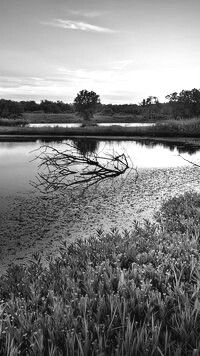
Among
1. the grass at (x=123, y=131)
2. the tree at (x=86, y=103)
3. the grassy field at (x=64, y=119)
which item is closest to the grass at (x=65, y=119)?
the grassy field at (x=64, y=119)

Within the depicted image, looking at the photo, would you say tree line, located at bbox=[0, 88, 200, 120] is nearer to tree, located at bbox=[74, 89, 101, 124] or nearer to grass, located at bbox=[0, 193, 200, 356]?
tree, located at bbox=[74, 89, 101, 124]

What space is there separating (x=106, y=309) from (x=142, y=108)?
161142 millimetres

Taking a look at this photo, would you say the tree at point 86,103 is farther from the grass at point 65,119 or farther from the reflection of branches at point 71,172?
the reflection of branches at point 71,172

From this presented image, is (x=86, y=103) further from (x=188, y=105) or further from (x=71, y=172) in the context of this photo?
(x=71, y=172)

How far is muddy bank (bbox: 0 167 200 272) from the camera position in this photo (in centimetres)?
1061

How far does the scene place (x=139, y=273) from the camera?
602cm

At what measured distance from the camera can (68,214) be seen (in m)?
14.1

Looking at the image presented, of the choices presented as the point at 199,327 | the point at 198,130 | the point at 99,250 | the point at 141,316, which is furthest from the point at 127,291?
the point at 198,130

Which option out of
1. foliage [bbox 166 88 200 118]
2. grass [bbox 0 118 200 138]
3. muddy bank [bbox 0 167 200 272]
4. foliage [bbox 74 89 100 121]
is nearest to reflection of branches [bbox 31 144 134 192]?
muddy bank [bbox 0 167 200 272]

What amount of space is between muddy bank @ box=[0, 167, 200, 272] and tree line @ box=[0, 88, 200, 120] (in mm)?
73534

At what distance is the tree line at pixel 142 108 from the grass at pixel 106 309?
85560 mm

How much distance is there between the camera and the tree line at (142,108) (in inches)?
3782

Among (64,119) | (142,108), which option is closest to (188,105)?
(64,119)

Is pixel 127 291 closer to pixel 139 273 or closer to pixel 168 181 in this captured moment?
pixel 139 273
